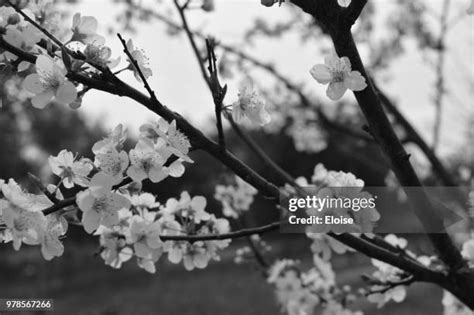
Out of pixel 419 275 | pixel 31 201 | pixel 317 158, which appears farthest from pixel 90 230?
pixel 317 158

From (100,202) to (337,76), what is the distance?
1.98 ft

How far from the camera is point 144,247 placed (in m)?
1.34

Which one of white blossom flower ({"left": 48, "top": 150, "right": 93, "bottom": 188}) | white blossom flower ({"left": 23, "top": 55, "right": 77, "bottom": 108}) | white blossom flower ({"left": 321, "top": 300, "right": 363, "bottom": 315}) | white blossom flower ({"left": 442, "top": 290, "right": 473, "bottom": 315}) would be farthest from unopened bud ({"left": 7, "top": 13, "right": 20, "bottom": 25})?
white blossom flower ({"left": 321, "top": 300, "right": 363, "bottom": 315})

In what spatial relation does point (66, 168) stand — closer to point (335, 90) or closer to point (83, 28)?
point (83, 28)

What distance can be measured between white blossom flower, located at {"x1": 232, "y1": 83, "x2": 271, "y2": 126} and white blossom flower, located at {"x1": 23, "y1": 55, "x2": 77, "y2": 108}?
394mm

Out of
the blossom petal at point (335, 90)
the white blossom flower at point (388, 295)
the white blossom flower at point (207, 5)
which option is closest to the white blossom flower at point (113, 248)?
the blossom petal at point (335, 90)

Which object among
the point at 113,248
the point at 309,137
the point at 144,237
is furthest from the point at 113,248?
the point at 309,137

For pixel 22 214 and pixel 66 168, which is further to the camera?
pixel 66 168

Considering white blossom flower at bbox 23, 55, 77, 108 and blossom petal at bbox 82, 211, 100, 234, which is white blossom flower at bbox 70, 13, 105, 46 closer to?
white blossom flower at bbox 23, 55, 77, 108

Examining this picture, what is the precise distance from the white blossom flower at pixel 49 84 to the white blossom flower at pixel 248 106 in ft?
1.29

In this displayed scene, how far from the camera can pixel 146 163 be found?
1.06 meters

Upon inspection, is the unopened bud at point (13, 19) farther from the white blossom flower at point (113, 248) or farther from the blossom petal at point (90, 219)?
the white blossom flower at point (113, 248)

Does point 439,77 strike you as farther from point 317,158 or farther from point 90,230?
point 317,158

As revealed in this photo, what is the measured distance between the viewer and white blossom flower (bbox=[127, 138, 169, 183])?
104 cm
